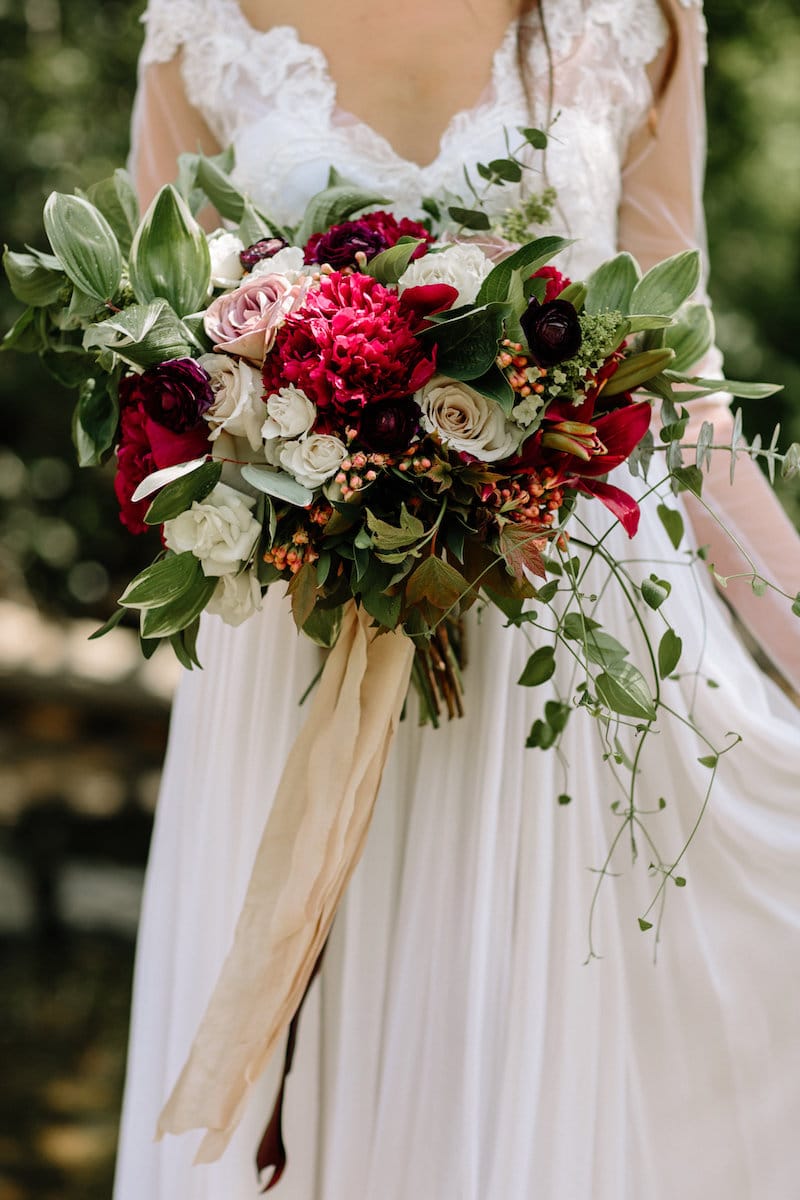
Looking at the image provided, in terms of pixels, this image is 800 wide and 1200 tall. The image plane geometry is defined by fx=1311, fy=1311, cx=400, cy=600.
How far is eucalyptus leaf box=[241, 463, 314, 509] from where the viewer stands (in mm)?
1180

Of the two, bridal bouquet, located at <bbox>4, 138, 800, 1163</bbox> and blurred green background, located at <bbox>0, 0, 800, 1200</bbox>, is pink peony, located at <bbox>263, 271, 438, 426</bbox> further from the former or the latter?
blurred green background, located at <bbox>0, 0, 800, 1200</bbox>

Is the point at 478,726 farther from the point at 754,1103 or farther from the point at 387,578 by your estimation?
the point at 754,1103

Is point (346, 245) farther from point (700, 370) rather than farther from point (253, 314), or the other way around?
point (700, 370)

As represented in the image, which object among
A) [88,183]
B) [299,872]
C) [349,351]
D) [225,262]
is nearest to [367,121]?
[225,262]

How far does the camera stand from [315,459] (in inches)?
47.0

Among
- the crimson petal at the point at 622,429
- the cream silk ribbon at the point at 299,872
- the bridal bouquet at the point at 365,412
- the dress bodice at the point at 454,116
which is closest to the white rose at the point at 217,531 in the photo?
the bridal bouquet at the point at 365,412

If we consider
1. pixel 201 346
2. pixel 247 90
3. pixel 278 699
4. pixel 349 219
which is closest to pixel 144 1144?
pixel 278 699

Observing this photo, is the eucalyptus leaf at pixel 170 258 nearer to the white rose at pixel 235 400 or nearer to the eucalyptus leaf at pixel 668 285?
the white rose at pixel 235 400

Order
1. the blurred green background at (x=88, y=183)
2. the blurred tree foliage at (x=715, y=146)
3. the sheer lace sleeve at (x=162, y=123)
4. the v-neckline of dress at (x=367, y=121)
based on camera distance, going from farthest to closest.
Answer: the blurred tree foliage at (x=715, y=146)
the blurred green background at (x=88, y=183)
the sheer lace sleeve at (x=162, y=123)
the v-neckline of dress at (x=367, y=121)

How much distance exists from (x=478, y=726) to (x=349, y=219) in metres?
0.62

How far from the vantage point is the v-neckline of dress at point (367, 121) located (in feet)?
5.77

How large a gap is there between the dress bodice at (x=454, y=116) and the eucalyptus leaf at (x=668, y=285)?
35cm

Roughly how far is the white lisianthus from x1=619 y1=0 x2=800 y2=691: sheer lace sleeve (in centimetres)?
61

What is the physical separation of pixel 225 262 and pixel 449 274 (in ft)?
0.90
